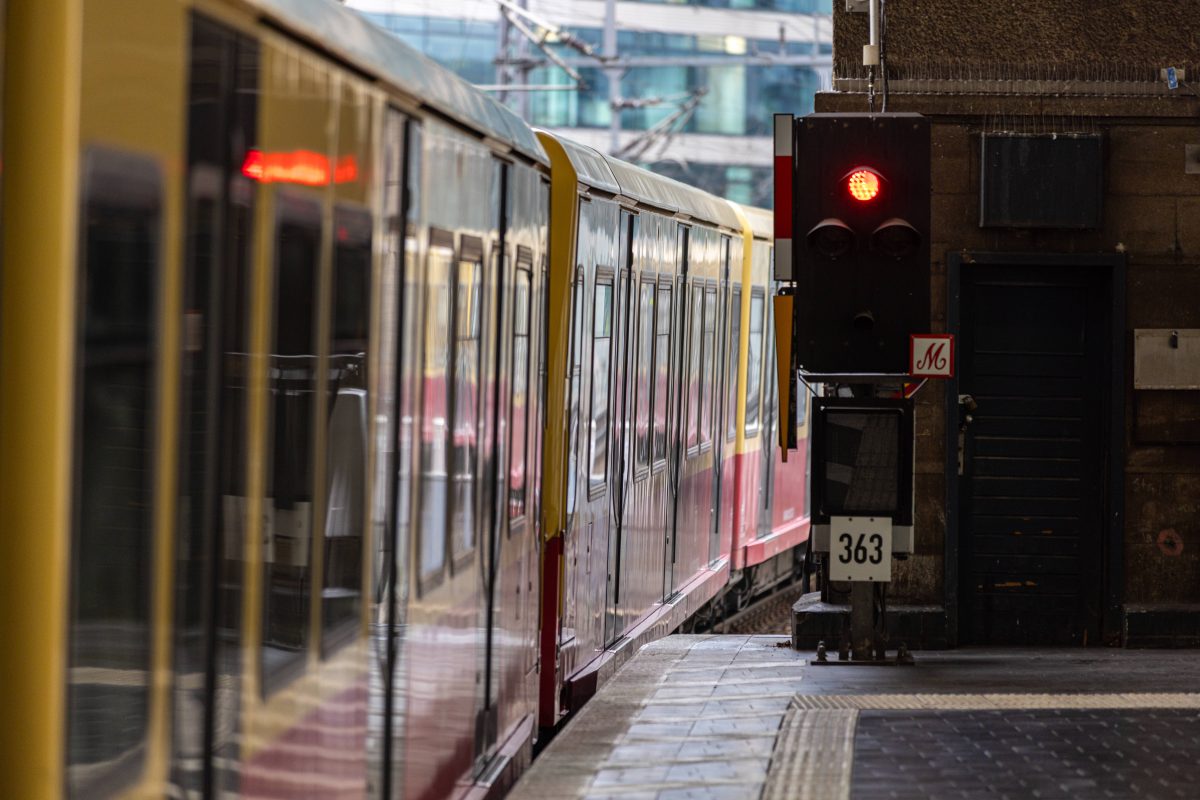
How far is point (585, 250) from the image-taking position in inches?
380

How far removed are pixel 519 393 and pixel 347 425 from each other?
2.84 m

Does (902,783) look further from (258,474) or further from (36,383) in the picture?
(36,383)

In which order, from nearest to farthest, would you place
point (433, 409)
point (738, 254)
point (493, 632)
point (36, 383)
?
1. point (36, 383)
2. point (433, 409)
3. point (493, 632)
4. point (738, 254)

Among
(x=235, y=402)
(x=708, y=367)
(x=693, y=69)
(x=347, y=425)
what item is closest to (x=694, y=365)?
(x=708, y=367)

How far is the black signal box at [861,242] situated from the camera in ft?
33.0

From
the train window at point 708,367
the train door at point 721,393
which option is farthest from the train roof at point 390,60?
the train door at point 721,393

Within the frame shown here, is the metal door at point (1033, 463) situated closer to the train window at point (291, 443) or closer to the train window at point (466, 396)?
the train window at point (466, 396)

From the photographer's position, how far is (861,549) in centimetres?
1045

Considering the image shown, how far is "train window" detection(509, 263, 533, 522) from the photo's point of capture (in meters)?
7.34

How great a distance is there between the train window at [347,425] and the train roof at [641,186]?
456cm

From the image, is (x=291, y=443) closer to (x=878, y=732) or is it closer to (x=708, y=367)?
(x=878, y=732)

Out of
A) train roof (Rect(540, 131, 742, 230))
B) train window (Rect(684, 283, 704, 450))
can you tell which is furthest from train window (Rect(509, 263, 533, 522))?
train window (Rect(684, 283, 704, 450))

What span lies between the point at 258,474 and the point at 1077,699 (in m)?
6.09

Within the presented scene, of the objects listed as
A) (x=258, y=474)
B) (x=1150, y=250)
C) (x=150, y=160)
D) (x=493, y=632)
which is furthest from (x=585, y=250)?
(x=150, y=160)
